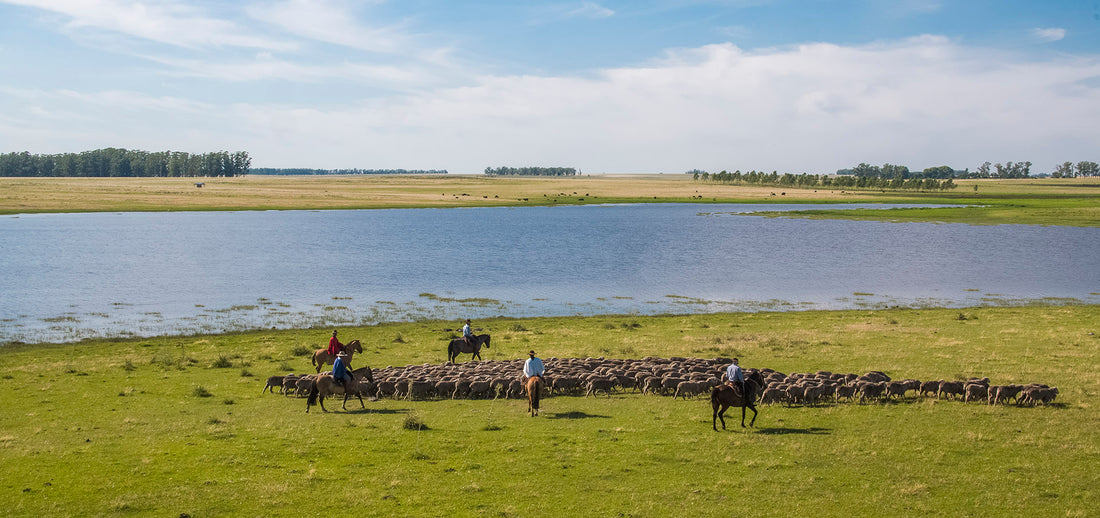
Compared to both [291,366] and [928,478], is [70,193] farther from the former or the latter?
[928,478]

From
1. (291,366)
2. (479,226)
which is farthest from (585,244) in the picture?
(291,366)

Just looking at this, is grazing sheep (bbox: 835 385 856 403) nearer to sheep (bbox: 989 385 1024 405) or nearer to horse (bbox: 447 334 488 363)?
sheep (bbox: 989 385 1024 405)

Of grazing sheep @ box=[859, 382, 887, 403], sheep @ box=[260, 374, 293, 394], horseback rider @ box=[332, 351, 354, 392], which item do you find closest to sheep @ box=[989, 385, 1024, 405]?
grazing sheep @ box=[859, 382, 887, 403]

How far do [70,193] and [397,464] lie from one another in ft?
584

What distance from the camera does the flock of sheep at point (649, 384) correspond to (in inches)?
974

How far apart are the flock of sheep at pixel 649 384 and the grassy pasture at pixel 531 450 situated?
24.2 inches

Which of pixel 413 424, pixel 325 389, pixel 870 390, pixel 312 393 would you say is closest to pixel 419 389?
pixel 325 389

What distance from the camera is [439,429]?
2166 centimetres

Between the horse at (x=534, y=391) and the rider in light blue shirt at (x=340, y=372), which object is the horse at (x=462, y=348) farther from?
the horse at (x=534, y=391)

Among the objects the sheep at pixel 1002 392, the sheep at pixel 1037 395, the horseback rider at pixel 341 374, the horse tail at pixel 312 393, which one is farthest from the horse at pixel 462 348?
the sheep at pixel 1037 395

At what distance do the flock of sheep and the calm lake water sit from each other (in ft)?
64.6

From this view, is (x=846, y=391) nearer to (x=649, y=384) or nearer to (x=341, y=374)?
(x=649, y=384)

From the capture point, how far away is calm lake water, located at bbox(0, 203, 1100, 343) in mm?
50781

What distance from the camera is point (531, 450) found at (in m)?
19.6
